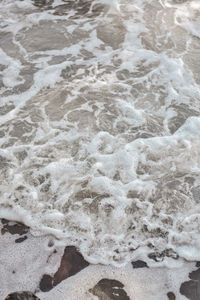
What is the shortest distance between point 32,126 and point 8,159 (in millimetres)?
666

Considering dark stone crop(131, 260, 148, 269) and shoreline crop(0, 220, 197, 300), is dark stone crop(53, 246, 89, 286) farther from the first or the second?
dark stone crop(131, 260, 148, 269)

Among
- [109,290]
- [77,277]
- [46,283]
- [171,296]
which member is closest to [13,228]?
[46,283]

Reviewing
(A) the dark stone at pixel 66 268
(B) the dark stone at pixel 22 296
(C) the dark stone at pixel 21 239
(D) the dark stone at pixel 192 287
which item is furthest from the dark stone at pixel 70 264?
(D) the dark stone at pixel 192 287

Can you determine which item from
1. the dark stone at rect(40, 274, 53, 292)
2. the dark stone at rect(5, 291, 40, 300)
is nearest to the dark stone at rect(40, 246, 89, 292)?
the dark stone at rect(40, 274, 53, 292)

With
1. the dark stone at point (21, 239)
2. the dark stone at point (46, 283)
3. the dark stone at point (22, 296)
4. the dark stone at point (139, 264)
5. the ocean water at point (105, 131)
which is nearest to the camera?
the dark stone at point (22, 296)

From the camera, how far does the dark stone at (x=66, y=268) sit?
2.72m

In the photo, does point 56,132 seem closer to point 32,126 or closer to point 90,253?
point 32,126

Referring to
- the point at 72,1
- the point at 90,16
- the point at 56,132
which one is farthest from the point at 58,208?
the point at 72,1

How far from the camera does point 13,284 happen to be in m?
2.70

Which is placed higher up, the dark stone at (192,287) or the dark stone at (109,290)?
the dark stone at (109,290)

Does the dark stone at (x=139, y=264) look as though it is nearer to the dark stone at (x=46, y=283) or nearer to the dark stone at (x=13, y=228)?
the dark stone at (x=46, y=283)

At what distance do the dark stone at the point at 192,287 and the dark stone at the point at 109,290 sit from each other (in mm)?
488

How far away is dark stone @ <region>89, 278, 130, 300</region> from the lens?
262cm

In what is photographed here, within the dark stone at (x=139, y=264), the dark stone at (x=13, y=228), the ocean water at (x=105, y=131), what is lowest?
the dark stone at (x=139, y=264)
